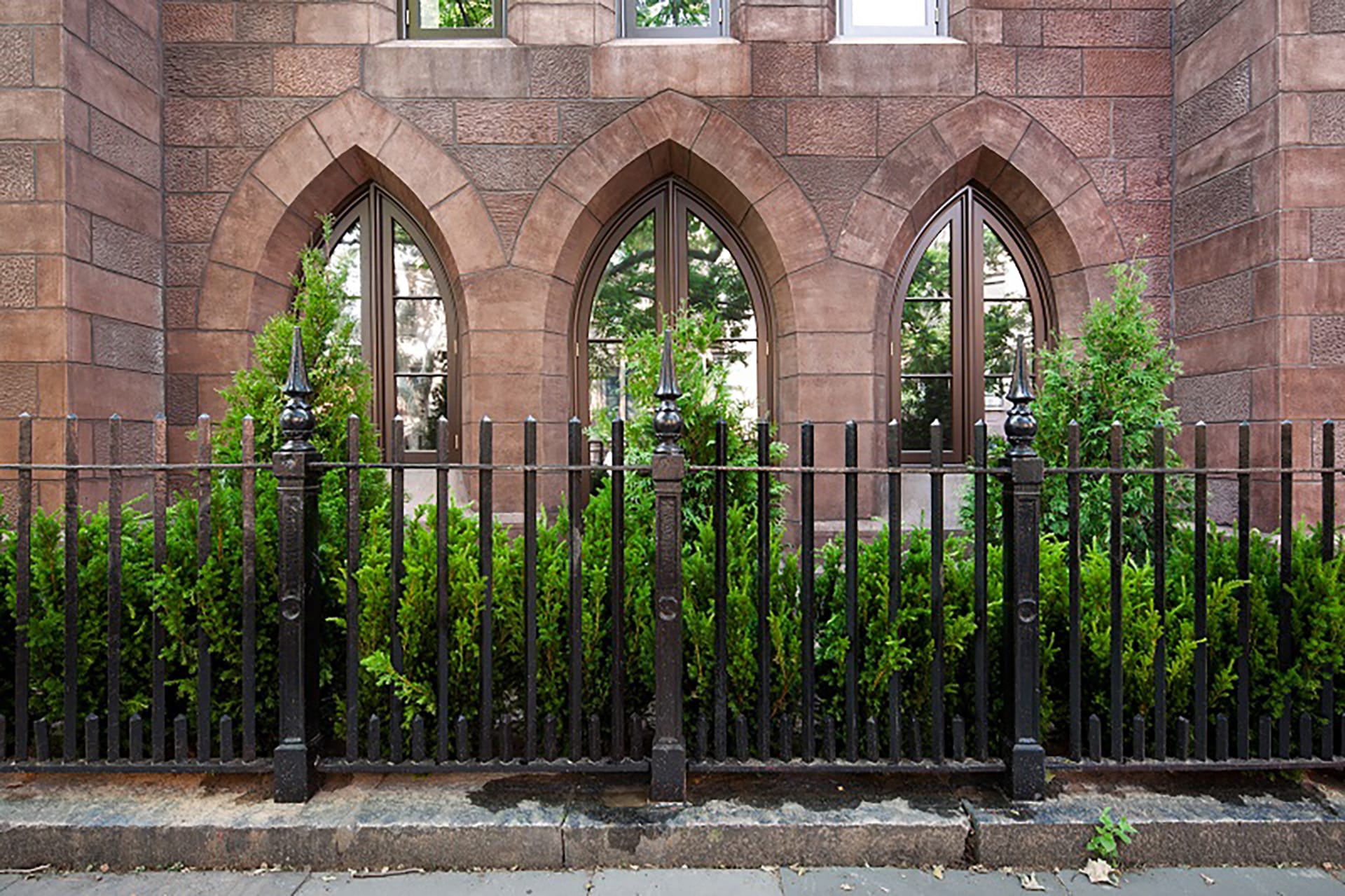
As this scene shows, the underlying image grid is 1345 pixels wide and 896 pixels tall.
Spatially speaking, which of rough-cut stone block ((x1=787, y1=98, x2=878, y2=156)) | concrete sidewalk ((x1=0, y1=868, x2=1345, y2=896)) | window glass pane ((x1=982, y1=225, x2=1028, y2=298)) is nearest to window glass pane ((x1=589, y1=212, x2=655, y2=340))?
rough-cut stone block ((x1=787, y1=98, x2=878, y2=156))

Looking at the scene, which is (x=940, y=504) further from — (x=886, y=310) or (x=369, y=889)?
(x=886, y=310)

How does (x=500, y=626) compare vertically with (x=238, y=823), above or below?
above

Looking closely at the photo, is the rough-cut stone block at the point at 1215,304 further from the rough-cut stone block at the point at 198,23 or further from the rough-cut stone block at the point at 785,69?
the rough-cut stone block at the point at 198,23

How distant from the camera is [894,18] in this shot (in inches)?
256

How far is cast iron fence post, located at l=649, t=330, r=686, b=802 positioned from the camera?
279cm

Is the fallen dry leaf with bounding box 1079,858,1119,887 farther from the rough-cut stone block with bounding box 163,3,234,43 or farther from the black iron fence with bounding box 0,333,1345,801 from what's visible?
the rough-cut stone block with bounding box 163,3,234,43

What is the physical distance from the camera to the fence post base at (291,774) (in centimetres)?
278

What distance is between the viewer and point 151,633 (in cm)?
308

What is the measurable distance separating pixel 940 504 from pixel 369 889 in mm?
2471

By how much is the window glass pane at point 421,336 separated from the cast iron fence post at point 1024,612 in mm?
5074

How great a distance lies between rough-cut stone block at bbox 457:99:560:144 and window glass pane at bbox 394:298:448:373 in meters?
1.45

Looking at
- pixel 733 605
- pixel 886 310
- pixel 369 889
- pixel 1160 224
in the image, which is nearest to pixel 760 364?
pixel 886 310

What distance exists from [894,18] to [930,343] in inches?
114

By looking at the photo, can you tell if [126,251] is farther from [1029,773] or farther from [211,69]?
[1029,773]
